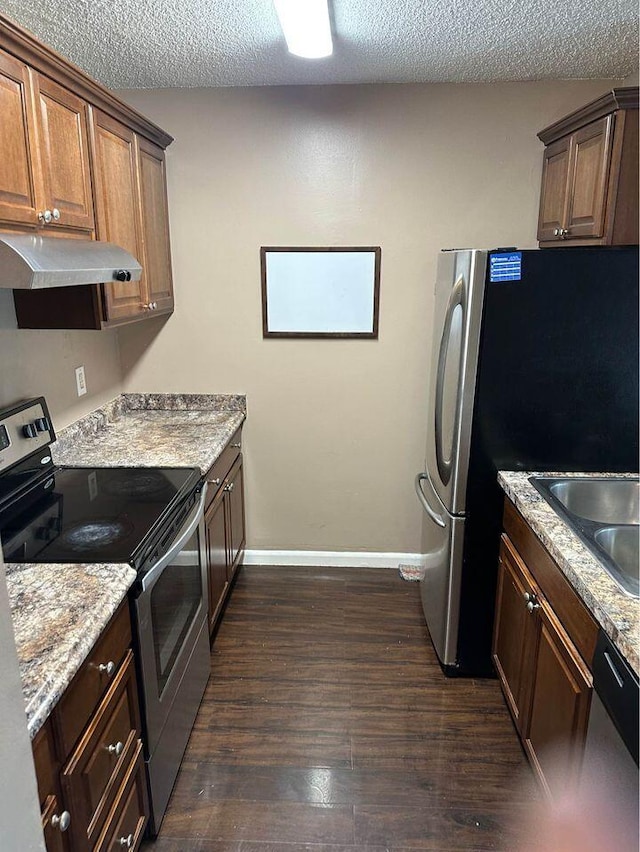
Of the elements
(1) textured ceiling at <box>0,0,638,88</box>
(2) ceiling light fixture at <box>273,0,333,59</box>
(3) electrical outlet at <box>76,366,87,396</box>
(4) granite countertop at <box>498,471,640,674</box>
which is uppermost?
(1) textured ceiling at <box>0,0,638,88</box>

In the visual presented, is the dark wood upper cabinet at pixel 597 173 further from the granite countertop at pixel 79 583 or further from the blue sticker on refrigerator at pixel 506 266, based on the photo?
the granite countertop at pixel 79 583

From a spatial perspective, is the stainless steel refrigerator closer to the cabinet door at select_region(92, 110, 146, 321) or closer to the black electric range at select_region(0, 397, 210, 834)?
the black electric range at select_region(0, 397, 210, 834)

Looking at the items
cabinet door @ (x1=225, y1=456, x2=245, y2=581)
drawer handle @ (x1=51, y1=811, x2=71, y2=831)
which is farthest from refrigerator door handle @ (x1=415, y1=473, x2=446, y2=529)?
Result: drawer handle @ (x1=51, y1=811, x2=71, y2=831)

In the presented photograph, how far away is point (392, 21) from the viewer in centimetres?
204

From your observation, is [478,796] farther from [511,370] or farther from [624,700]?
[511,370]

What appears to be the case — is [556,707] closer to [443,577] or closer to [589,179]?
[443,577]

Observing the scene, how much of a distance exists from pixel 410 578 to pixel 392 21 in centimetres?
254

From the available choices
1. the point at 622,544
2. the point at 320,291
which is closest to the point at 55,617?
the point at 622,544

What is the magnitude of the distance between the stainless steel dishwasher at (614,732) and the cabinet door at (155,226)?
2190 mm

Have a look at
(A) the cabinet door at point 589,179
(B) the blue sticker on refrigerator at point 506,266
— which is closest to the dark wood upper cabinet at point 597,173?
(A) the cabinet door at point 589,179

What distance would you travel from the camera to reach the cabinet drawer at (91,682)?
3.80ft

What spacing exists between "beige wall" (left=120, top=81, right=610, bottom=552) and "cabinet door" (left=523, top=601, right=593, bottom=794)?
1.51 metres

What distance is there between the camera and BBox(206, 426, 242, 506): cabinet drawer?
241cm

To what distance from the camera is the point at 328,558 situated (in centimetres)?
334
